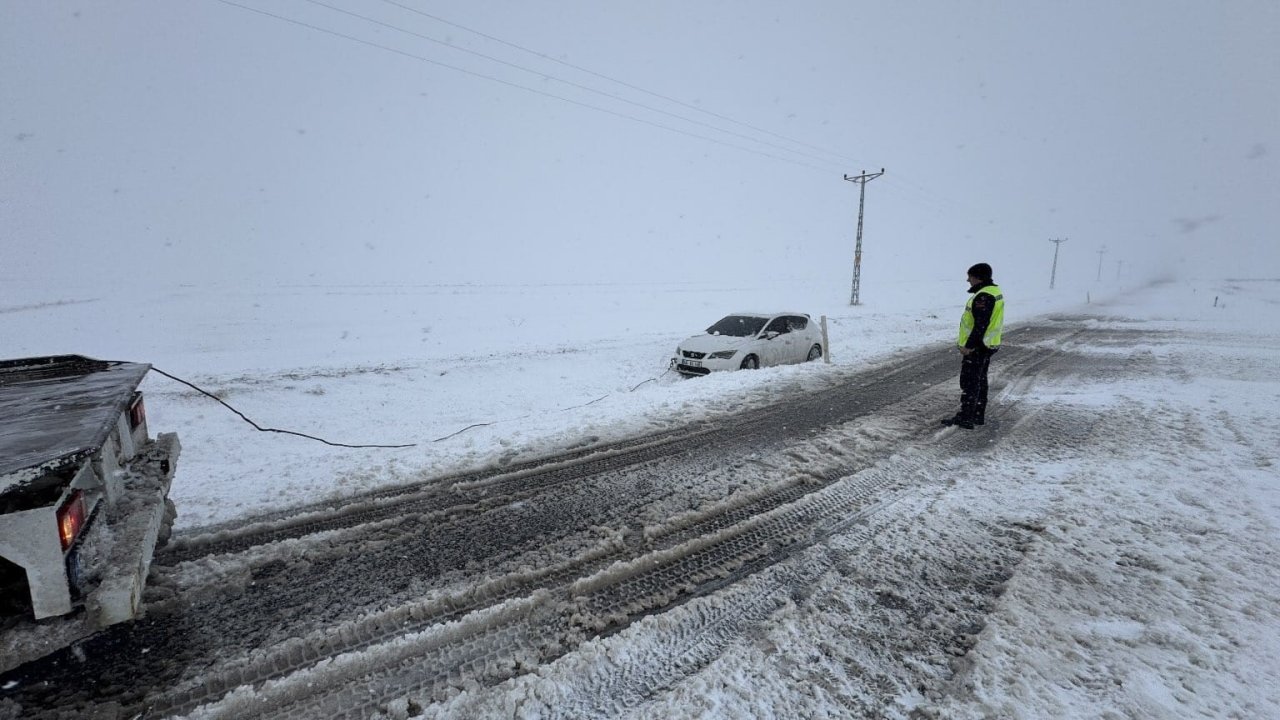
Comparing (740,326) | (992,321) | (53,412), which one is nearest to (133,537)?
(53,412)

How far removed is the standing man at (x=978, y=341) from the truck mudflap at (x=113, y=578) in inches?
293

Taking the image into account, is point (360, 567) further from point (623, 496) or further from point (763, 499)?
point (763, 499)

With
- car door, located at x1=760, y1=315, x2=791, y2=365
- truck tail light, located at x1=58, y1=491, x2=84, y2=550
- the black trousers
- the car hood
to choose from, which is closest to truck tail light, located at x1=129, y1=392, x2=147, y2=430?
truck tail light, located at x1=58, y1=491, x2=84, y2=550

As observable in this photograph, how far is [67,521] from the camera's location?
210cm

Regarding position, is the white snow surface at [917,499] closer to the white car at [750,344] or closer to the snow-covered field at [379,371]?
the snow-covered field at [379,371]

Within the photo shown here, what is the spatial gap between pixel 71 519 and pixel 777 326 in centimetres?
1091

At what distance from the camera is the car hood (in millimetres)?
10484

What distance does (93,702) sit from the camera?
2240mm

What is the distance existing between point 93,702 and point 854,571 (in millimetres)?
3978

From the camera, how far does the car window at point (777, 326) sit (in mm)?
11195

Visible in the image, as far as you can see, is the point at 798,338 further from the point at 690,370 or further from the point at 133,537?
the point at 133,537

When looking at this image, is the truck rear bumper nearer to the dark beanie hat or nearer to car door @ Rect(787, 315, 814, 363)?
the dark beanie hat

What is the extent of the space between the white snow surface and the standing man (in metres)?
0.54

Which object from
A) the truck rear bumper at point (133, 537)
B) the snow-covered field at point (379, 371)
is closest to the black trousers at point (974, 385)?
the snow-covered field at point (379, 371)
